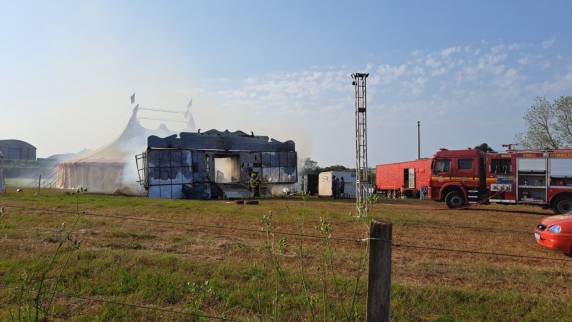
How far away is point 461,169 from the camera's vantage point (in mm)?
22391

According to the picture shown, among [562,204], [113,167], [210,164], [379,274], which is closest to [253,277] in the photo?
[379,274]

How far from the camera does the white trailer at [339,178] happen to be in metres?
37.5

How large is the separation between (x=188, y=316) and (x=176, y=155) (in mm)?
27665

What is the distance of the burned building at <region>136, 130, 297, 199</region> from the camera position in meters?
31.5

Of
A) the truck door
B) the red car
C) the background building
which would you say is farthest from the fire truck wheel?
the background building

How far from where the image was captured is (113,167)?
38.2m

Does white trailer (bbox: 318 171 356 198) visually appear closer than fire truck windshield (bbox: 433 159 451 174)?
No

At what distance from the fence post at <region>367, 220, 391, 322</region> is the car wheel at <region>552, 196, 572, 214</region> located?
1992 centimetres

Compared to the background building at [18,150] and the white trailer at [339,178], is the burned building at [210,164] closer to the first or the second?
the white trailer at [339,178]

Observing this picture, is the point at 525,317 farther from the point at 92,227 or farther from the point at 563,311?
the point at 92,227

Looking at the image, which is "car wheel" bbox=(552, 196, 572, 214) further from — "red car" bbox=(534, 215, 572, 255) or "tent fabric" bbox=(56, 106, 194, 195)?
"tent fabric" bbox=(56, 106, 194, 195)

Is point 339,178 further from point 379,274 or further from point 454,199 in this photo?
point 379,274

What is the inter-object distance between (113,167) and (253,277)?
1354 inches

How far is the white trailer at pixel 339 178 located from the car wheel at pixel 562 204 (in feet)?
62.1
